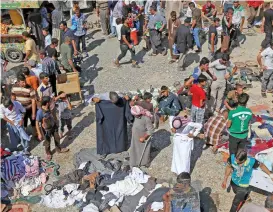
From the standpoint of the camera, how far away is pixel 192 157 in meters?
10.1

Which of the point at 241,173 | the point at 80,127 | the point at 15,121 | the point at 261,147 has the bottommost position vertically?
the point at 80,127

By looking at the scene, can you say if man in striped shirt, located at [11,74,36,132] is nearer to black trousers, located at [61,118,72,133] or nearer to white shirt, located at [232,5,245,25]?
black trousers, located at [61,118,72,133]

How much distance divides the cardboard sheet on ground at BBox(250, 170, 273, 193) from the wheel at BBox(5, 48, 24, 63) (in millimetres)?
9457

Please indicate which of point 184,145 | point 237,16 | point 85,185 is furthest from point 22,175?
point 237,16

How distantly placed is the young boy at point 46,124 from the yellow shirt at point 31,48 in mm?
3871

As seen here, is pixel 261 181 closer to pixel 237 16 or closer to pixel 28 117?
pixel 28 117

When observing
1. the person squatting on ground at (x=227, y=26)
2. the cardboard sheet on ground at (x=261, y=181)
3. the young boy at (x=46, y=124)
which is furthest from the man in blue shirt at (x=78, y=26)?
the cardboard sheet on ground at (x=261, y=181)

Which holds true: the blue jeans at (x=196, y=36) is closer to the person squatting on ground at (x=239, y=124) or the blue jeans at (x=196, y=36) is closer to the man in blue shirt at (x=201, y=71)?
the man in blue shirt at (x=201, y=71)

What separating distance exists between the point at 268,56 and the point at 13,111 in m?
6.66

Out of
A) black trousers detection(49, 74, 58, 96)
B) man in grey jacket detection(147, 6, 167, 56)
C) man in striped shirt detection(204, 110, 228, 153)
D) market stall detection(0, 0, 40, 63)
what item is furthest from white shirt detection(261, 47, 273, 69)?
market stall detection(0, 0, 40, 63)

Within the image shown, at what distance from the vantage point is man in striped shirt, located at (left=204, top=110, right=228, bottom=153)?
10031mm

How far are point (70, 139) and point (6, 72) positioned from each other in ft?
14.4

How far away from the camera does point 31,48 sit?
13.0 metres

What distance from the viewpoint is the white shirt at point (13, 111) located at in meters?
9.92
